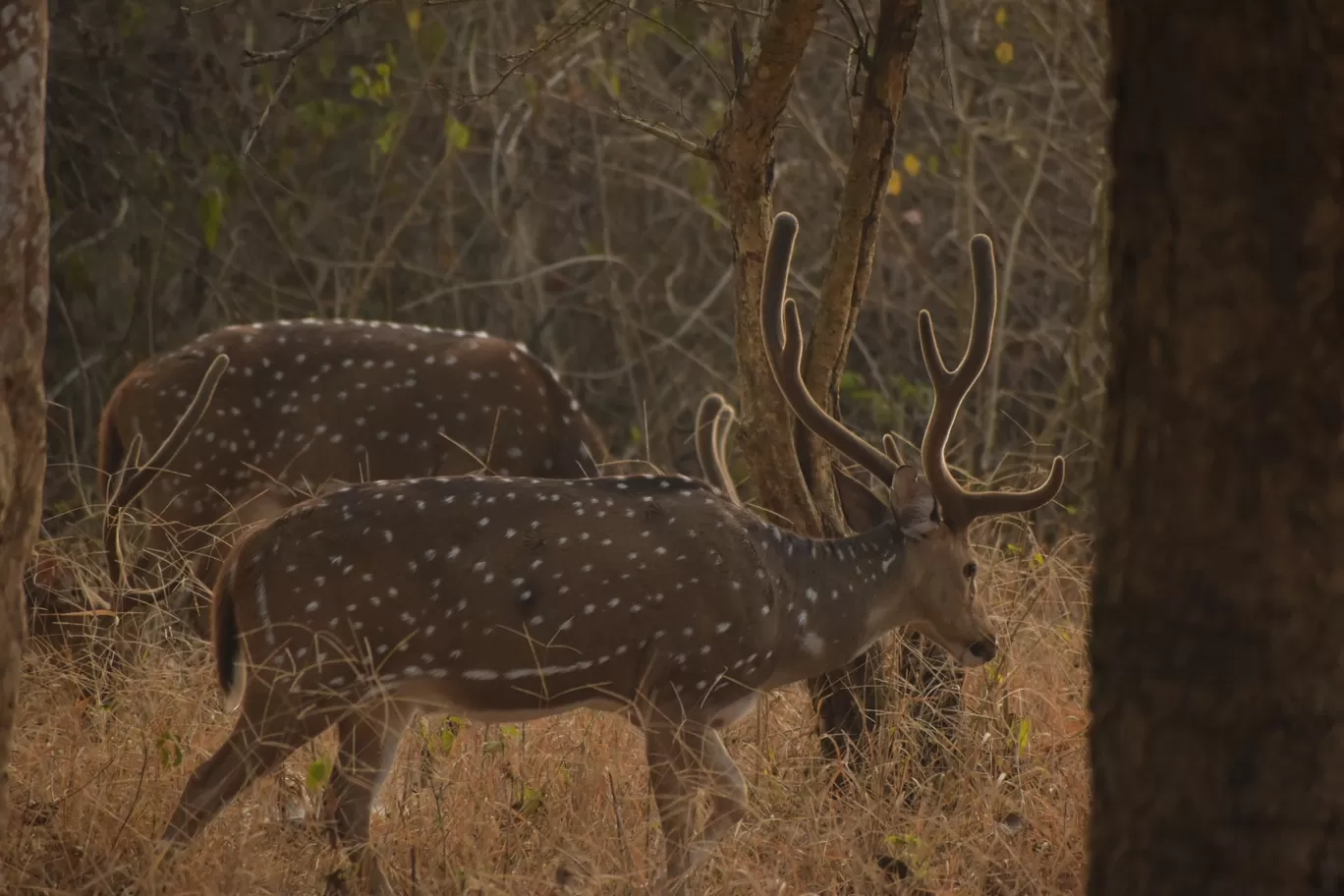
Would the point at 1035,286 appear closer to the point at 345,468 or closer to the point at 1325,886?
the point at 345,468

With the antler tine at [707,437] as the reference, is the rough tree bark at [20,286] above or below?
above

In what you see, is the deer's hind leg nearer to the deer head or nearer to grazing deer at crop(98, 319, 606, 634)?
the deer head

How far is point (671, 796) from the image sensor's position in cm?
458

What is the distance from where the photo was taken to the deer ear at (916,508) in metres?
5.13

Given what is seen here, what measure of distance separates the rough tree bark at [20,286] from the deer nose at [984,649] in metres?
2.48

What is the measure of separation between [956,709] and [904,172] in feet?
17.2

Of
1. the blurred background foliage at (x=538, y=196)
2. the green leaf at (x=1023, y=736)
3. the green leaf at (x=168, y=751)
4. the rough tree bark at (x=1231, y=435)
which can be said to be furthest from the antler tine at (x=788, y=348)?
the blurred background foliage at (x=538, y=196)

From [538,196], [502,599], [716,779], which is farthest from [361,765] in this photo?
[538,196]

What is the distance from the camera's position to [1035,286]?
33.2ft

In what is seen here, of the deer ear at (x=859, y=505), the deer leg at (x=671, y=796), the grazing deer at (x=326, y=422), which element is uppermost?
the deer ear at (x=859, y=505)

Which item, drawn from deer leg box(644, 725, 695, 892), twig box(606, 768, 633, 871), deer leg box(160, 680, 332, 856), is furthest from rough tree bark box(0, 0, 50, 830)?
deer leg box(644, 725, 695, 892)

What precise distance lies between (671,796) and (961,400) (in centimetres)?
121

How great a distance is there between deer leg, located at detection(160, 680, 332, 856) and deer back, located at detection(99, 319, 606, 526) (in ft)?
7.66

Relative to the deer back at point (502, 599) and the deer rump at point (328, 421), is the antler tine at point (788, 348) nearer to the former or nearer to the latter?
the deer back at point (502, 599)
